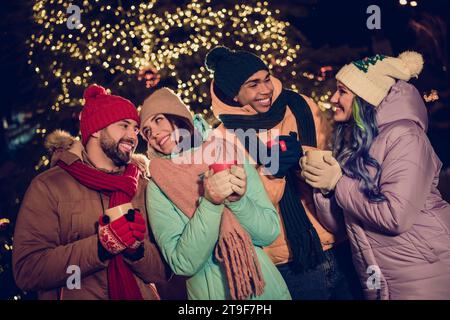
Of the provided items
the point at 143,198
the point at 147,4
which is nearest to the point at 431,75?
the point at 147,4

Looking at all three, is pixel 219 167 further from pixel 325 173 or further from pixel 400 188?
pixel 400 188

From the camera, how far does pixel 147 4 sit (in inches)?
228

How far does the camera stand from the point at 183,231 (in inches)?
137

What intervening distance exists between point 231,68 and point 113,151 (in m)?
1.07

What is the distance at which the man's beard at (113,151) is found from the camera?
3.78 m

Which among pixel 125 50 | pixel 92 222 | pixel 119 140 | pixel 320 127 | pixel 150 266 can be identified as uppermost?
pixel 125 50

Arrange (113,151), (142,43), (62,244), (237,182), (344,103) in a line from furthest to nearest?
(142,43)
(344,103)
(113,151)
(62,244)
(237,182)

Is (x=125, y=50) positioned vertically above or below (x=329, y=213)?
above

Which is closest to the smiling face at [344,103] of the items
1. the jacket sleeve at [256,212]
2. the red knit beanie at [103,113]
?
the jacket sleeve at [256,212]

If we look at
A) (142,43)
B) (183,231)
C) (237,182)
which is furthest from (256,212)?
(142,43)

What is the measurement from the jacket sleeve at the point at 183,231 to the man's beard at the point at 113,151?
0.29 meters

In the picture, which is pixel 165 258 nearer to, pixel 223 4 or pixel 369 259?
pixel 369 259

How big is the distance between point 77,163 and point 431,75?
521 centimetres

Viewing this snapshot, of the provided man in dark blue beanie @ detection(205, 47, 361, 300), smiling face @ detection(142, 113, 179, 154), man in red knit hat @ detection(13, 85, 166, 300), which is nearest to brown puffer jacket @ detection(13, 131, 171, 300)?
man in red knit hat @ detection(13, 85, 166, 300)
